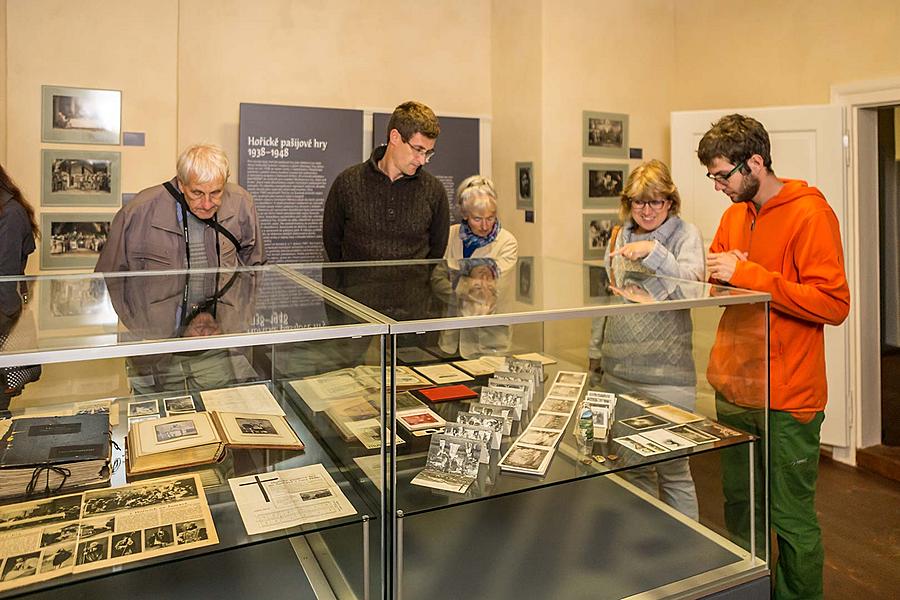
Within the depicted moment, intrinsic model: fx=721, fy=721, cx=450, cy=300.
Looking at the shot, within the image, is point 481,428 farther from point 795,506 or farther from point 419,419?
point 795,506

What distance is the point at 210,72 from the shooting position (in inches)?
192

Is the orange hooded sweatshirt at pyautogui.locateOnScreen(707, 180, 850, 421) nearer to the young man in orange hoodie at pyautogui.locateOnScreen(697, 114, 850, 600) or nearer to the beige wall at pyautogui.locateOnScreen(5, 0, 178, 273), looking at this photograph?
the young man in orange hoodie at pyautogui.locateOnScreen(697, 114, 850, 600)

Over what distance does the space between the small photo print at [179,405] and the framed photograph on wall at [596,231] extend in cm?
422

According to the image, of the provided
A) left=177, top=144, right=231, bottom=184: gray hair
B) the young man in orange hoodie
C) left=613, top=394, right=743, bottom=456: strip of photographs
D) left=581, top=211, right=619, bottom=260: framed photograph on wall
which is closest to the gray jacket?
left=177, top=144, right=231, bottom=184: gray hair

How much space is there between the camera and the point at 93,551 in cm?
130

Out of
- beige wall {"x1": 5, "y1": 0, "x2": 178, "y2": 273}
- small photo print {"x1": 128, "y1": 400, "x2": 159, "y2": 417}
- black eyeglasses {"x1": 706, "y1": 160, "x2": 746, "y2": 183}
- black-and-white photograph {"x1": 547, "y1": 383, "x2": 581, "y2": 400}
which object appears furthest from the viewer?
beige wall {"x1": 5, "y1": 0, "x2": 178, "y2": 273}

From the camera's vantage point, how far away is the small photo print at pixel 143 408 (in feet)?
5.87

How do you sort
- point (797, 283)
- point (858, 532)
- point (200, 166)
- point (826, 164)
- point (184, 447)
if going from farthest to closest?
point (826, 164) < point (858, 532) < point (200, 166) < point (797, 283) < point (184, 447)

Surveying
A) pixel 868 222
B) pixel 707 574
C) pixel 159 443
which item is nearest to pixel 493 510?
pixel 707 574

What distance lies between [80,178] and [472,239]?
8.42 ft

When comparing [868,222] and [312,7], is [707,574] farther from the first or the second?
[312,7]

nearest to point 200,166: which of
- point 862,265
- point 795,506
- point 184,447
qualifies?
point 184,447

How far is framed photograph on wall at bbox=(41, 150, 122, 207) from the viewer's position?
4391 millimetres

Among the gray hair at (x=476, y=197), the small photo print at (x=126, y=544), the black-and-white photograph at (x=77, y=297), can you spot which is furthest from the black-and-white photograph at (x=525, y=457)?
the gray hair at (x=476, y=197)
